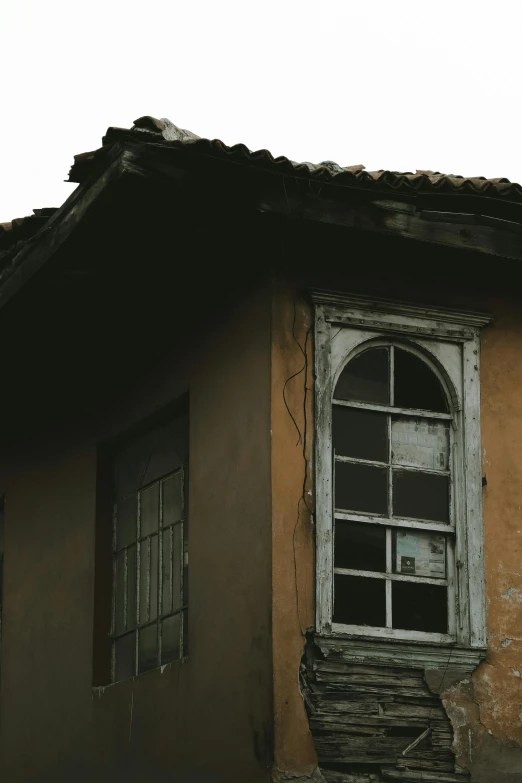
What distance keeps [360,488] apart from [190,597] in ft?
4.12

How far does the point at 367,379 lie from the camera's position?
869 cm

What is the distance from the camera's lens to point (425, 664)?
817cm

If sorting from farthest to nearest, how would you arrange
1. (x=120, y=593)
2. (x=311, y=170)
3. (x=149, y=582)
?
(x=120, y=593) → (x=149, y=582) → (x=311, y=170)

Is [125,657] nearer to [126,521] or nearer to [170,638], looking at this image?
[170,638]

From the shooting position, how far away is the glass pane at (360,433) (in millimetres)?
8523

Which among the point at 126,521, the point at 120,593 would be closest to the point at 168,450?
the point at 126,521

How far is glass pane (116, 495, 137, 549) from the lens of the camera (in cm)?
1008

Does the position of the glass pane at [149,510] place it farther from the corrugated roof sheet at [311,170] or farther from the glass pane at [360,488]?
the corrugated roof sheet at [311,170]

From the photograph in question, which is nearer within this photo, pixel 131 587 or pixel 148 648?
pixel 148 648

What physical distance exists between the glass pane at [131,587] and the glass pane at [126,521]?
0.31 ft

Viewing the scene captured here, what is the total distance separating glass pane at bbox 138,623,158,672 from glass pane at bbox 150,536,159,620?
10 centimetres

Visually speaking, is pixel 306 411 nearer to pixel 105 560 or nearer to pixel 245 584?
pixel 245 584

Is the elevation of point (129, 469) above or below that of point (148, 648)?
above

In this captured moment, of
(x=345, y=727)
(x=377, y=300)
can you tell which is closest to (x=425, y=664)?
(x=345, y=727)
